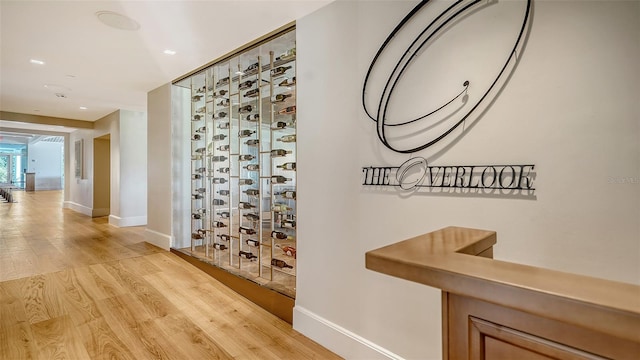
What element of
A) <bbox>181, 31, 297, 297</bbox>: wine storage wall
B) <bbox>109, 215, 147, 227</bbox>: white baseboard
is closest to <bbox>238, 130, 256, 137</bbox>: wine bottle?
<bbox>181, 31, 297, 297</bbox>: wine storage wall

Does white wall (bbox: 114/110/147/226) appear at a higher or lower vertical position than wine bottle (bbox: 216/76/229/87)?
lower

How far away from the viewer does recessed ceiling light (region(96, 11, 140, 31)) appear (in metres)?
2.49

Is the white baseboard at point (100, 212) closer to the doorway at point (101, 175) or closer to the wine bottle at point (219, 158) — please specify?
the doorway at point (101, 175)

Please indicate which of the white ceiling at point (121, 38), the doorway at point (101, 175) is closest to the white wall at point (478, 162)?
the white ceiling at point (121, 38)

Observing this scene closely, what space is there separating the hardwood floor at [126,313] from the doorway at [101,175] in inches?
136

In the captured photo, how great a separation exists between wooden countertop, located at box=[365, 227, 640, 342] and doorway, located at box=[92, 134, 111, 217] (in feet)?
28.4

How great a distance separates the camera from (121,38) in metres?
2.95

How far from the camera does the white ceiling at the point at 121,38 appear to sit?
2387 millimetres

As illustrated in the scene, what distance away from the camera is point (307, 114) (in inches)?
93.7

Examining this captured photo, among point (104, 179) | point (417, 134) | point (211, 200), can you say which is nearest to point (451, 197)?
point (417, 134)

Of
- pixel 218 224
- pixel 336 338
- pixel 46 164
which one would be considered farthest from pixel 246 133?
pixel 46 164

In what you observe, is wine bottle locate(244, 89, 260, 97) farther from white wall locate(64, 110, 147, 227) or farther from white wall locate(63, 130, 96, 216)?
white wall locate(63, 130, 96, 216)

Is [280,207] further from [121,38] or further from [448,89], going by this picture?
[121,38]

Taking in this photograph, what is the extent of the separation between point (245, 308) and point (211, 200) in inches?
61.7
